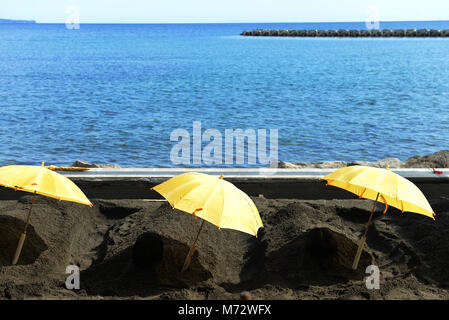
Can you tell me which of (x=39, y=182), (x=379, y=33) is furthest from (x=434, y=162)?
(x=379, y=33)

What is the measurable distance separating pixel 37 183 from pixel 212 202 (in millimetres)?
1930

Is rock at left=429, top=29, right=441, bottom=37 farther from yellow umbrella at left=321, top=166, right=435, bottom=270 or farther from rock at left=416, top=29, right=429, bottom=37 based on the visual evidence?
yellow umbrella at left=321, top=166, right=435, bottom=270

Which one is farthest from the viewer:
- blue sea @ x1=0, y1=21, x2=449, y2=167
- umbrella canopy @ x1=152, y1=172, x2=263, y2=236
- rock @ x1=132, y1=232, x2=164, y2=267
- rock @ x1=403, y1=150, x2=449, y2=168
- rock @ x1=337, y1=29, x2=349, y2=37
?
rock @ x1=337, y1=29, x2=349, y2=37

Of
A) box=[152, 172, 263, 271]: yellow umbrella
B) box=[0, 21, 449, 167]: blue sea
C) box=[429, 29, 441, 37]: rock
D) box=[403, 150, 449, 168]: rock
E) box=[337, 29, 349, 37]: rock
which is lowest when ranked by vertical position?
box=[152, 172, 263, 271]: yellow umbrella

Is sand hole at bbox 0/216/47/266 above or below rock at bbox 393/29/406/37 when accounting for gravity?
below

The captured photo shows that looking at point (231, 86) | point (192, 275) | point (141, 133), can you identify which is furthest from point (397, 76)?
point (192, 275)

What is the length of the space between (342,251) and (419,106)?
28287 mm

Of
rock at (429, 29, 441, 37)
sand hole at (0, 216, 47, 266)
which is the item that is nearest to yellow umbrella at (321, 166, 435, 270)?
sand hole at (0, 216, 47, 266)

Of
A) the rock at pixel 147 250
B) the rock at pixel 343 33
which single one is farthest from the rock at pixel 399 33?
the rock at pixel 147 250

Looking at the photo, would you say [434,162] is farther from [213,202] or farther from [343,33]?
[343,33]

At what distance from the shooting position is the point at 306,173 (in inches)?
330

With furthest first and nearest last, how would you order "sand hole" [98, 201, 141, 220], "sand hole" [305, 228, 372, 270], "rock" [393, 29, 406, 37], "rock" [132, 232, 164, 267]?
"rock" [393, 29, 406, 37] < "sand hole" [98, 201, 141, 220] < "sand hole" [305, 228, 372, 270] < "rock" [132, 232, 164, 267]

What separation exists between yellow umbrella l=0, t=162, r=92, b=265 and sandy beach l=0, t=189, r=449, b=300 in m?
0.65

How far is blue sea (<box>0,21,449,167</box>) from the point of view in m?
20.2
